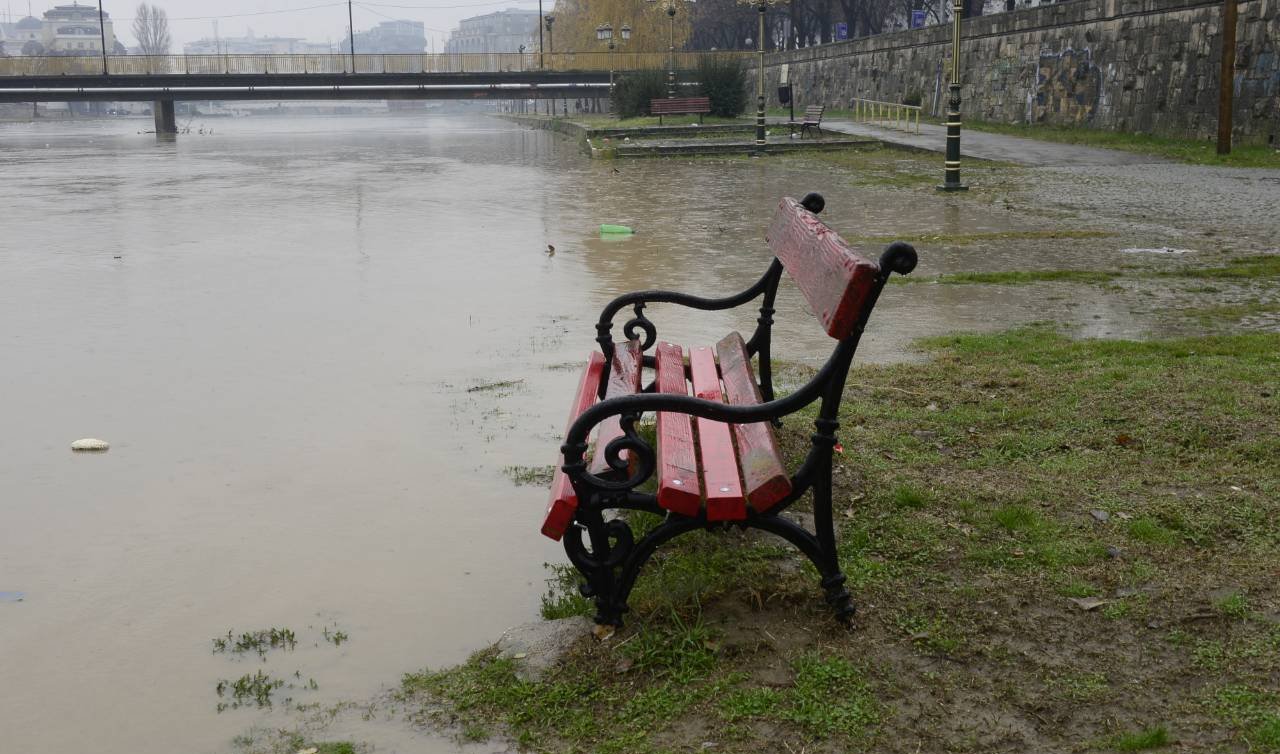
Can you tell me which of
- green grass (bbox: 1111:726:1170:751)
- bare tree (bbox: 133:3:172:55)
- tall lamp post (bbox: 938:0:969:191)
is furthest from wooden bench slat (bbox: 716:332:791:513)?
bare tree (bbox: 133:3:172:55)

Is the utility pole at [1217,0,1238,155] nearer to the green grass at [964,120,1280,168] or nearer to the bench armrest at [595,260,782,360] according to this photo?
the green grass at [964,120,1280,168]

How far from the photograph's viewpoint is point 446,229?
49.2 feet

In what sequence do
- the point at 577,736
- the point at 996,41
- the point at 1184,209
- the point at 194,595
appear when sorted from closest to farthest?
the point at 577,736 → the point at 194,595 → the point at 1184,209 → the point at 996,41

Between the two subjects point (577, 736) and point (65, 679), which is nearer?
point (577, 736)

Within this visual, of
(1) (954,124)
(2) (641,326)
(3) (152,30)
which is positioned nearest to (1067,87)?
(1) (954,124)

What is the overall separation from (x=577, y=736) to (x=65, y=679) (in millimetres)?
1586

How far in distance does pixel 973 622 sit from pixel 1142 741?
2.34 ft

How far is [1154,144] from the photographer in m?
24.8

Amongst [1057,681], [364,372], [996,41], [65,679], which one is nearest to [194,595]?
[65,679]

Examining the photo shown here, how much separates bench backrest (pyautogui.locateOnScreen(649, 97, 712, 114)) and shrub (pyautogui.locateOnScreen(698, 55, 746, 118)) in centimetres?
205

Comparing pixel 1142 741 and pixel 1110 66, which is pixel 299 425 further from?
pixel 1110 66

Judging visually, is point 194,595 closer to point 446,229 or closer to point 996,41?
point 446,229

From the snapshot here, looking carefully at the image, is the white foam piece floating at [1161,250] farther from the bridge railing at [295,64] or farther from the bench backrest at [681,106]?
the bridge railing at [295,64]

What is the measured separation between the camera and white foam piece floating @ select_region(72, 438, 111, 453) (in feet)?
18.9
